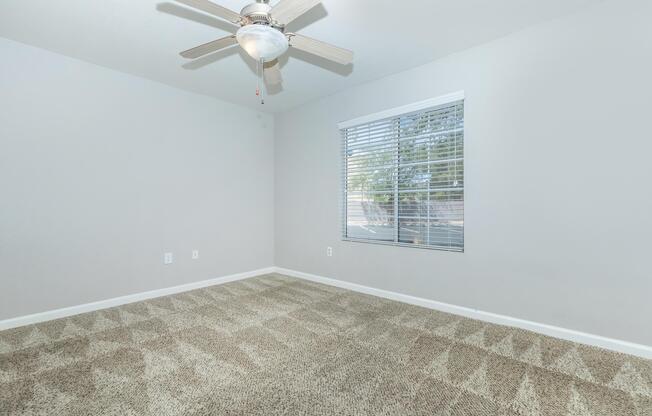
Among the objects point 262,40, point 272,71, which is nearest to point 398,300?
point 272,71

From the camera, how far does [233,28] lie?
2539mm

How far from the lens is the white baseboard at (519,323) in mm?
2143

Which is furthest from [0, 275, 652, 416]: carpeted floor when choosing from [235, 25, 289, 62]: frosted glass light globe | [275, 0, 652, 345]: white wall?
[235, 25, 289, 62]: frosted glass light globe

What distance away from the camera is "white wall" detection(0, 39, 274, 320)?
2709mm

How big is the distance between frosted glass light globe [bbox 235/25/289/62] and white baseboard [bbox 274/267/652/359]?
2.59 m

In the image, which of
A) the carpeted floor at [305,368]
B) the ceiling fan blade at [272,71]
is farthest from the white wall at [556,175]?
the ceiling fan blade at [272,71]

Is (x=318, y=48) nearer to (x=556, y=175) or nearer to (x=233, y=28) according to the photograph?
(x=233, y=28)

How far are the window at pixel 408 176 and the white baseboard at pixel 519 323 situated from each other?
55 centimetres

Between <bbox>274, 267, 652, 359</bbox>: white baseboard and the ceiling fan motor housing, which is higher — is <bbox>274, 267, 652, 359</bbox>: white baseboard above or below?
below

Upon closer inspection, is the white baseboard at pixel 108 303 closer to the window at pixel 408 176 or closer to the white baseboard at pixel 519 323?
the white baseboard at pixel 519 323

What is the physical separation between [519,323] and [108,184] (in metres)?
4.02

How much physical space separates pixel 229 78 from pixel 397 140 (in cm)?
195

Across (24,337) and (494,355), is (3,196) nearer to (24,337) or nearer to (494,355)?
(24,337)

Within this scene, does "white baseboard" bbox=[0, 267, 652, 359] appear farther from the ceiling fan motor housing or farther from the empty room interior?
the ceiling fan motor housing
